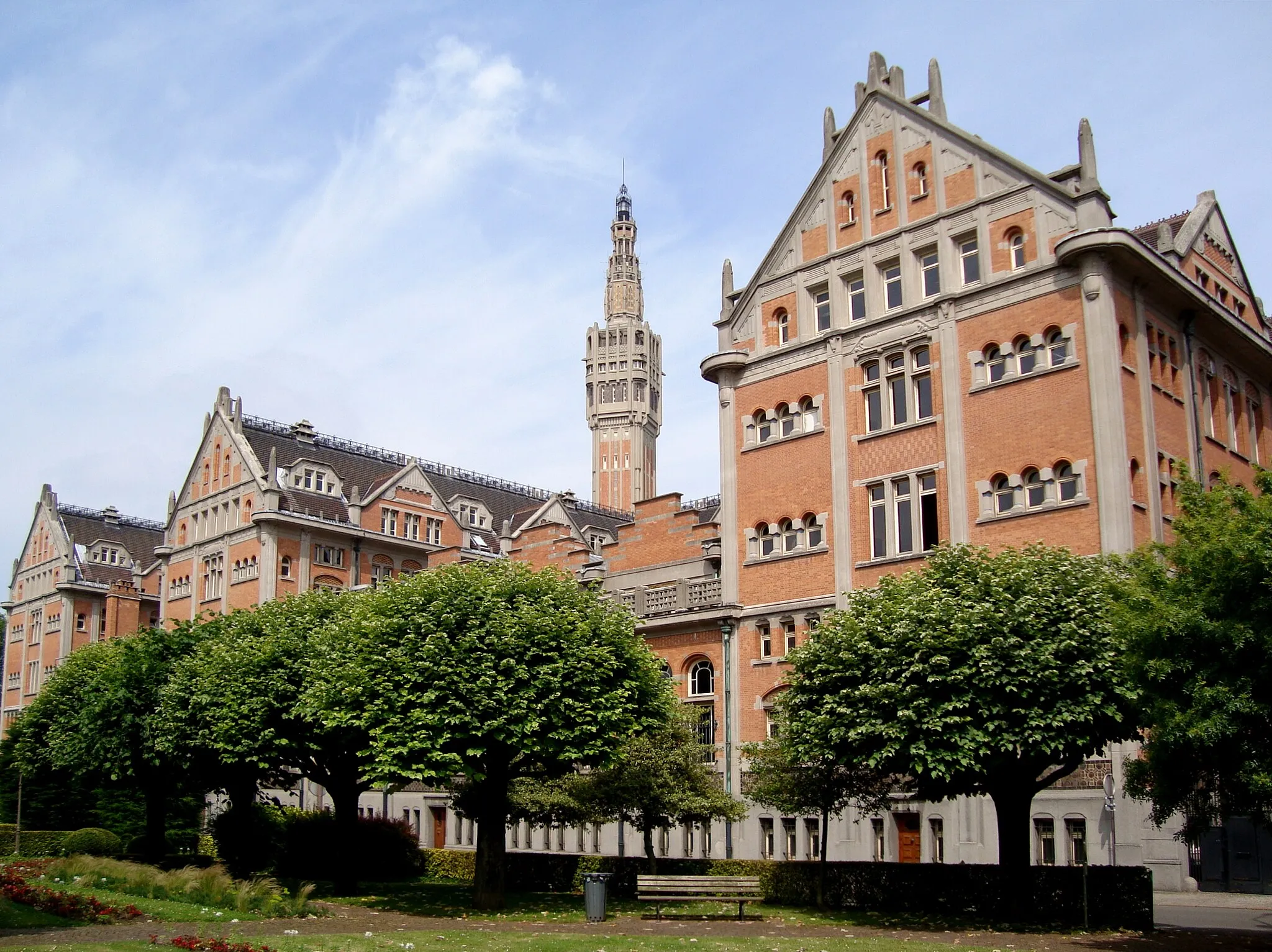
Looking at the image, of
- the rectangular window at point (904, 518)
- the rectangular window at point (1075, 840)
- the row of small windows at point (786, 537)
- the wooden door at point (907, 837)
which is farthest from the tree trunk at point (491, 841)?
the rectangular window at point (1075, 840)

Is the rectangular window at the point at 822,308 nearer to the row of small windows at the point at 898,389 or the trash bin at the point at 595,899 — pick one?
the row of small windows at the point at 898,389

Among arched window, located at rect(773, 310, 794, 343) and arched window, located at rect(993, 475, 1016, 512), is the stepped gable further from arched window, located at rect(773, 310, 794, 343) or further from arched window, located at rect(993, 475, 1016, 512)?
arched window, located at rect(993, 475, 1016, 512)

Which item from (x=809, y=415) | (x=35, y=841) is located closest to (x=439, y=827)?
(x=35, y=841)

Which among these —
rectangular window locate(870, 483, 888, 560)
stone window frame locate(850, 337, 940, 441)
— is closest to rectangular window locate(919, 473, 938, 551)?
rectangular window locate(870, 483, 888, 560)

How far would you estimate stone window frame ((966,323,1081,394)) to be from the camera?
3866 centimetres

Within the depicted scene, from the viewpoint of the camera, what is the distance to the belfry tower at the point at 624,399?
138 meters

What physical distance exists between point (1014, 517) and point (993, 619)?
10902mm

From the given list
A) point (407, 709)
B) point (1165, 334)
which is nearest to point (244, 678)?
point (407, 709)

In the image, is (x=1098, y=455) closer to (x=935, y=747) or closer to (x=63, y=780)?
(x=935, y=747)

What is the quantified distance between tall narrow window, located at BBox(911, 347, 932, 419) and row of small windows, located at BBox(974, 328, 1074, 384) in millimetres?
2032

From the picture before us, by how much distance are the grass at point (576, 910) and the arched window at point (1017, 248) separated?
70.6 feet

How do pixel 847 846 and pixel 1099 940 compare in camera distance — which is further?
pixel 847 846

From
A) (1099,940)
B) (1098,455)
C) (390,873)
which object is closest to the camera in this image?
(1099,940)

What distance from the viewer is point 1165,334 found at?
136 ft
